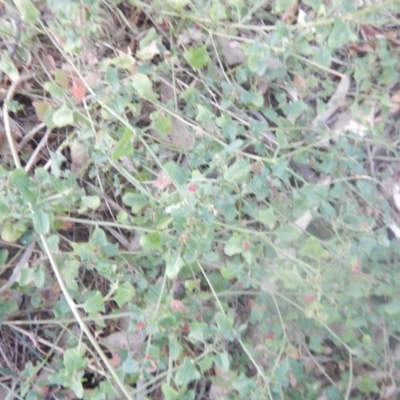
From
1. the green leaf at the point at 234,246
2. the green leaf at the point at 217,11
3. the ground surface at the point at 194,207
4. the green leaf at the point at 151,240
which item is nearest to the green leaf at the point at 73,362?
the ground surface at the point at 194,207

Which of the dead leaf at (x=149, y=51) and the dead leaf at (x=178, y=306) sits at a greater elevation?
the dead leaf at (x=149, y=51)

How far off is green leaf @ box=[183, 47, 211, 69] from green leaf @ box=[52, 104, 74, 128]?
319 millimetres

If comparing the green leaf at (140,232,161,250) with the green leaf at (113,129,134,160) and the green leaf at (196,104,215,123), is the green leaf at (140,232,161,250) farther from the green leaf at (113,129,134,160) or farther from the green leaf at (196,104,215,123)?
the green leaf at (196,104,215,123)

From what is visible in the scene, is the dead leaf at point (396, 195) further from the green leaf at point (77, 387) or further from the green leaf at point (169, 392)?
the green leaf at point (77, 387)

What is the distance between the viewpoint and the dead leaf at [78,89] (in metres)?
1.28

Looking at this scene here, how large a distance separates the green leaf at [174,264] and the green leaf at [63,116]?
385 millimetres

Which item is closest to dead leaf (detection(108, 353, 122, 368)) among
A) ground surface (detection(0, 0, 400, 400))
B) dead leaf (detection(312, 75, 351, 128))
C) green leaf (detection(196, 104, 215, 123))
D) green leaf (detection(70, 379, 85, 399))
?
ground surface (detection(0, 0, 400, 400))

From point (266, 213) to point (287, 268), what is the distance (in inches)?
5.4

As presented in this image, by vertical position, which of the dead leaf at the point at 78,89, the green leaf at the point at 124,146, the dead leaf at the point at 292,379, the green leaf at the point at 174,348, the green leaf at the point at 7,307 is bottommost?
the green leaf at the point at 7,307

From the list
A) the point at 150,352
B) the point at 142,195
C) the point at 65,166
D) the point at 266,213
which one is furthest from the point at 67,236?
the point at 266,213

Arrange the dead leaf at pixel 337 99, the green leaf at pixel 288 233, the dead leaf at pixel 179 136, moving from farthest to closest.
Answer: the dead leaf at pixel 337 99, the dead leaf at pixel 179 136, the green leaf at pixel 288 233

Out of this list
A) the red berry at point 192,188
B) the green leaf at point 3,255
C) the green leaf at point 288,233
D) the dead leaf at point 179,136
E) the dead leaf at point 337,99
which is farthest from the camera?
the dead leaf at point 337,99

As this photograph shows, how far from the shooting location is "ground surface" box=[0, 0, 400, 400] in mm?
1138

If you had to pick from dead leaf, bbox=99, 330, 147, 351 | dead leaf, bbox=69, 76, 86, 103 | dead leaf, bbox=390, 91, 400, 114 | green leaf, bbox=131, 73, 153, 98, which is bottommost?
dead leaf, bbox=99, 330, 147, 351
